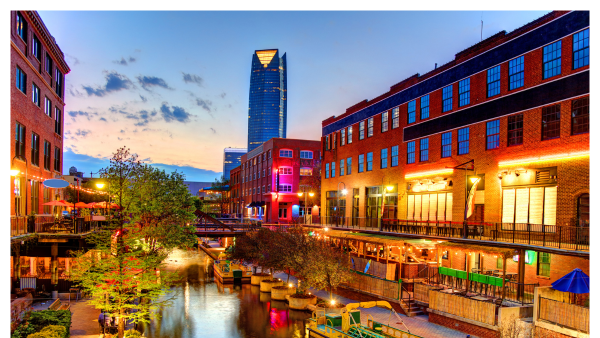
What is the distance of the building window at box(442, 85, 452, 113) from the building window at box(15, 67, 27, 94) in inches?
1277

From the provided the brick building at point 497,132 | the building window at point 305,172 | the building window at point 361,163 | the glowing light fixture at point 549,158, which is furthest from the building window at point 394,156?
the building window at point 305,172

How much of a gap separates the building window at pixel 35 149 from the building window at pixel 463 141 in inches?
1361

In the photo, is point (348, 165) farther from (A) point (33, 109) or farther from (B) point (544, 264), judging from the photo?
(A) point (33, 109)

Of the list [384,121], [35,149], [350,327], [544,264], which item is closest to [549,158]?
[544,264]

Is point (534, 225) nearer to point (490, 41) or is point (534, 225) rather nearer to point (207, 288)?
Answer: point (490, 41)

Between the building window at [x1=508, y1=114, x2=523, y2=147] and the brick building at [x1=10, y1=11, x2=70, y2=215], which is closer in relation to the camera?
the building window at [x1=508, y1=114, x2=523, y2=147]

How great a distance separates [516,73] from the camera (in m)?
28.9

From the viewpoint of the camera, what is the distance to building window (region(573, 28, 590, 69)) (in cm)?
2367

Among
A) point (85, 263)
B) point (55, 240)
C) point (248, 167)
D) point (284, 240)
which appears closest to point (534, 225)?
point (284, 240)

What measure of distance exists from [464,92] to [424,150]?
648 cm

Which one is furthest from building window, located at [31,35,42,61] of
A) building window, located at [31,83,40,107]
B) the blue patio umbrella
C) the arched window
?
the arched window

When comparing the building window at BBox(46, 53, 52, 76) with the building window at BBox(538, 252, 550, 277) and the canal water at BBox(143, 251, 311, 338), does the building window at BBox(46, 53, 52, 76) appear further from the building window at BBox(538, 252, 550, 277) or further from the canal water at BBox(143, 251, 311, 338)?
the building window at BBox(538, 252, 550, 277)

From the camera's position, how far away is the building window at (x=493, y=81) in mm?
30562

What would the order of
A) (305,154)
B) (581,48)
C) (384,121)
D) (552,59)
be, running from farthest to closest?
1. (305,154)
2. (384,121)
3. (552,59)
4. (581,48)
